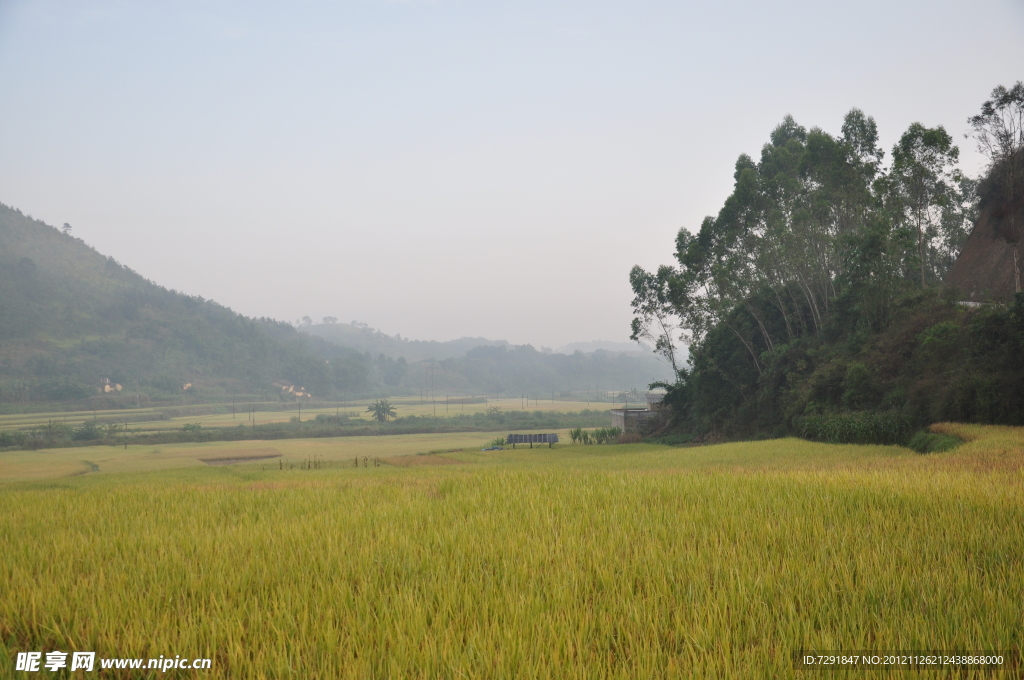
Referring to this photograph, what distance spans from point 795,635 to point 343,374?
166371 mm

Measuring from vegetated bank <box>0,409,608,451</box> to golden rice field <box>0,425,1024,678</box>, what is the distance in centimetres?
5926

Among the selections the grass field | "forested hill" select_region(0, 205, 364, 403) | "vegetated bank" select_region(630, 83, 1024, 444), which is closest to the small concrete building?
"vegetated bank" select_region(630, 83, 1024, 444)

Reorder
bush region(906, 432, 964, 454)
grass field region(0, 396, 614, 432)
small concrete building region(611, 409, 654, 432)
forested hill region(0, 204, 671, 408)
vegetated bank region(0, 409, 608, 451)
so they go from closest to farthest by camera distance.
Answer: bush region(906, 432, 964, 454) → small concrete building region(611, 409, 654, 432) → vegetated bank region(0, 409, 608, 451) → grass field region(0, 396, 614, 432) → forested hill region(0, 204, 671, 408)

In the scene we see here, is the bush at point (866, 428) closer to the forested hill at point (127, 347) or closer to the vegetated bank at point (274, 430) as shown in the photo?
the vegetated bank at point (274, 430)

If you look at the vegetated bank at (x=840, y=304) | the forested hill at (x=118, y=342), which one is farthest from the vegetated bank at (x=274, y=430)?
the forested hill at (x=118, y=342)

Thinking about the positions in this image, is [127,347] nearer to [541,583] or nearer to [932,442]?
[932,442]

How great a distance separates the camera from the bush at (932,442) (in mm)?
14809

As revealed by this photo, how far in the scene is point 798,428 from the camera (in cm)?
2592

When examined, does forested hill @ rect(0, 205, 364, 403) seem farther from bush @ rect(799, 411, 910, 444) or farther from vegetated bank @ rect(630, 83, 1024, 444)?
bush @ rect(799, 411, 910, 444)

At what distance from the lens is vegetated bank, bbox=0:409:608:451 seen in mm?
56969

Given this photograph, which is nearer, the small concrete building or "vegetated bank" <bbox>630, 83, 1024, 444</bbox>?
"vegetated bank" <bbox>630, 83, 1024, 444</bbox>

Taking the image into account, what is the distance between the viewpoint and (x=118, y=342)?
13975 cm

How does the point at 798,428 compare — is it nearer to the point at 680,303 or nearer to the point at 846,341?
the point at 846,341

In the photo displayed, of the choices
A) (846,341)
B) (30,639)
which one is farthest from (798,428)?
(30,639)
